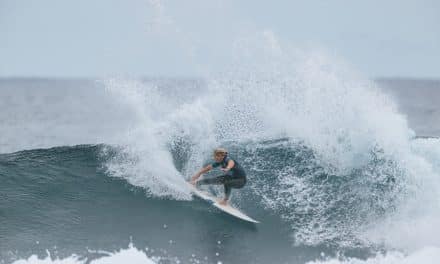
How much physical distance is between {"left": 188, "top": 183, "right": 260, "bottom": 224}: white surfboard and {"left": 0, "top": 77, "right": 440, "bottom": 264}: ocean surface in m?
0.15

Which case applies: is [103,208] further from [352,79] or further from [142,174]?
[352,79]

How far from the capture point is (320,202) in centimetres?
1309

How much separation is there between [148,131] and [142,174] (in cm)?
200

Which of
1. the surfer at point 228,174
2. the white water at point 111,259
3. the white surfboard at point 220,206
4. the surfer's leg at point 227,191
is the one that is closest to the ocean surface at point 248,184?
the white water at point 111,259

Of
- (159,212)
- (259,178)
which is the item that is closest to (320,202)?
(259,178)

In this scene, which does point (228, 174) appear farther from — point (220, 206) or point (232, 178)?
point (220, 206)

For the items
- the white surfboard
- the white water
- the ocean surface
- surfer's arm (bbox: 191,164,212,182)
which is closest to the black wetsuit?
surfer's arm (bbox: 191,164,212,182)

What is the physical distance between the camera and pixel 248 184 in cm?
1440

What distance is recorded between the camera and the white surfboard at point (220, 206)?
492 inches

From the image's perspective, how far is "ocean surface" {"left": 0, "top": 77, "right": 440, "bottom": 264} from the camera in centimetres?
1101

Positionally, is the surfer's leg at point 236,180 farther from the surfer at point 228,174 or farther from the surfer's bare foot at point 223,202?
the surfer's bare foot at point 223,202

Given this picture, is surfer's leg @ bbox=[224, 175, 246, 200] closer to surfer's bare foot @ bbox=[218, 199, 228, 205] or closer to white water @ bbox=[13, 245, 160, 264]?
surfer's bare foot @ bbox=[218, 199, 228, 205]

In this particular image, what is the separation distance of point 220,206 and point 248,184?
1.74 meters

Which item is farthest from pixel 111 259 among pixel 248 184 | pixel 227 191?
pixel 248 184
